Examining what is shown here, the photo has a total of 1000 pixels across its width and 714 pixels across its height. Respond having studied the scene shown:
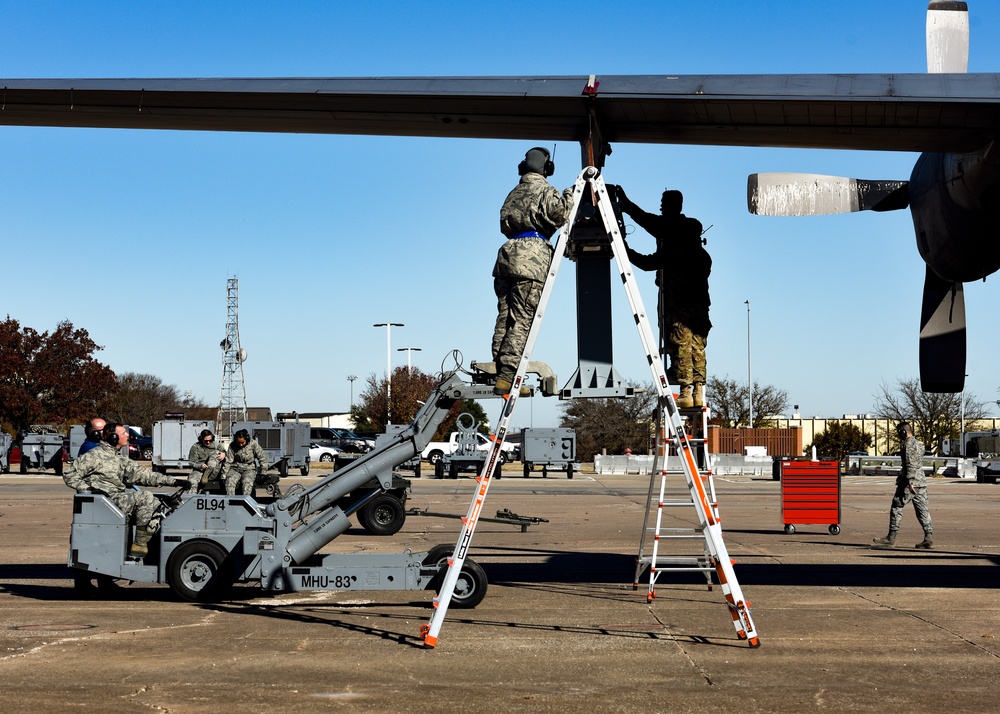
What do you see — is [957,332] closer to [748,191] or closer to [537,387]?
[748,191]

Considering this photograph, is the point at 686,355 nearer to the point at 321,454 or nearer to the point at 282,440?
the point at 282,440

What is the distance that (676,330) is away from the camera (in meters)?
9.76

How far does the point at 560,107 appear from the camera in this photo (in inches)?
338

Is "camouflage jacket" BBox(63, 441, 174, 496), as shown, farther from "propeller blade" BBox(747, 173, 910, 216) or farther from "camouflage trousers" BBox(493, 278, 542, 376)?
"propeller blade" BBox(747, 173, 910, 216)

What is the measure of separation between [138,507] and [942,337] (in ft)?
29.9

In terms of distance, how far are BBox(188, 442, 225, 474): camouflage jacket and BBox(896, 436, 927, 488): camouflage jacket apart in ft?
35.8

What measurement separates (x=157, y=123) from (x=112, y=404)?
54.8 m

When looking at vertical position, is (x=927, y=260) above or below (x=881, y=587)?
above

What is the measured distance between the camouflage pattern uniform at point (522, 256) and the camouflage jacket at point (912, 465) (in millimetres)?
8833

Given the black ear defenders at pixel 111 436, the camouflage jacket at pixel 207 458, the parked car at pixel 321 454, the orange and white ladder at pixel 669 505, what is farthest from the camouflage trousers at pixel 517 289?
the parked car at pixel 321 454

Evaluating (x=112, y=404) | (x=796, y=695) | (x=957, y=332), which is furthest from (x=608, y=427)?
(x=796, y=695)

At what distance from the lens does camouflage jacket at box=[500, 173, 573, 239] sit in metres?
8.46

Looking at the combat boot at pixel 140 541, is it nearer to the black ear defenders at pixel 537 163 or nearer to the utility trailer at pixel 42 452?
the black ear defenders at pixel 537 163

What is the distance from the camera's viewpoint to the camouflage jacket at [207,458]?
16.6 m
